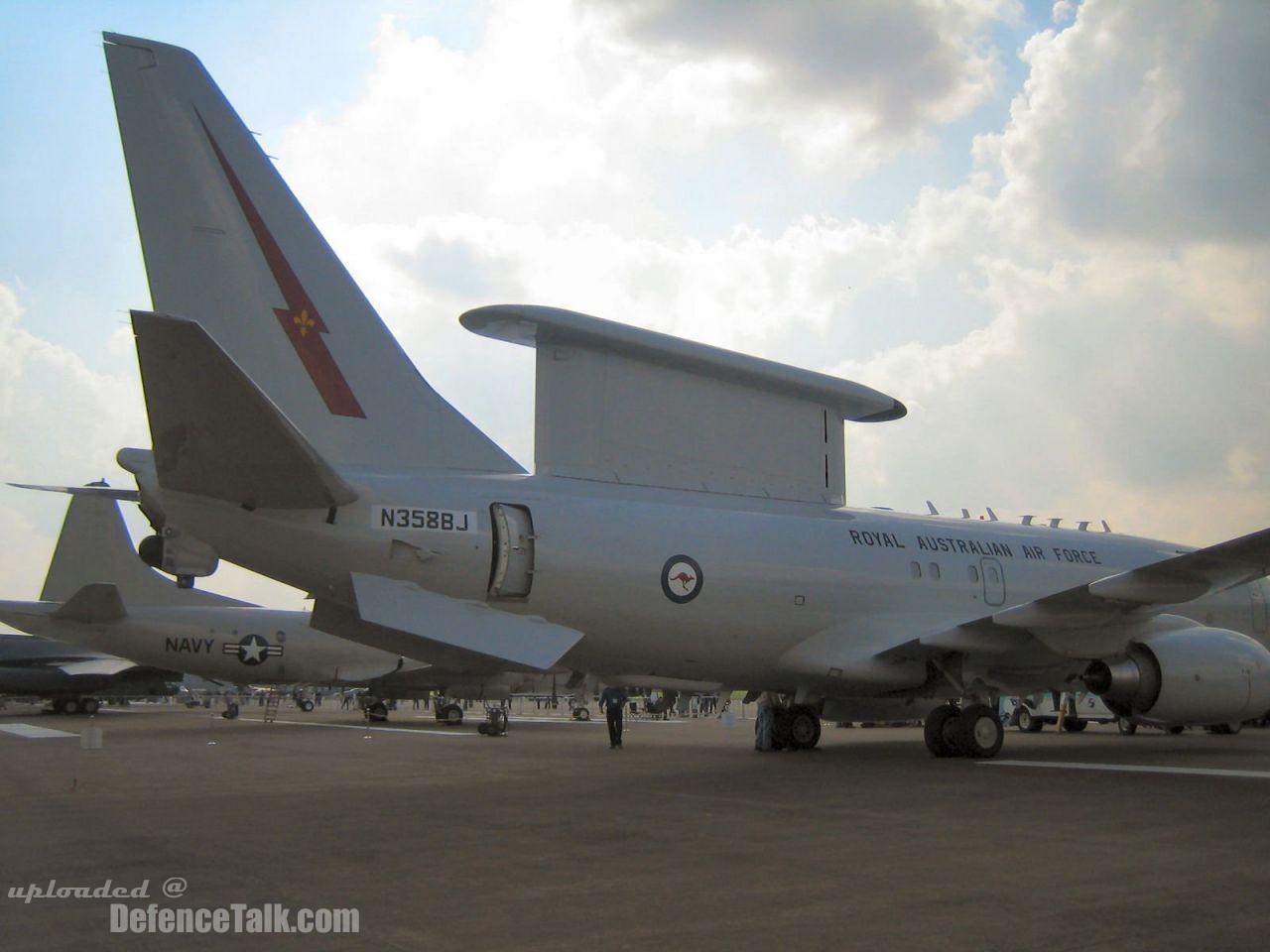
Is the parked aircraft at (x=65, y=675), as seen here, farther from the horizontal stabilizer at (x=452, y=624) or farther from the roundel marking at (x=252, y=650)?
the horizontal stabilizer at (x=452, y=624)

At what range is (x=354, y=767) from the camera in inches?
558

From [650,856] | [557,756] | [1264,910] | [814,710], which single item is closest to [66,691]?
[557,756]

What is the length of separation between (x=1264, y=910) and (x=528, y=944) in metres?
3.38

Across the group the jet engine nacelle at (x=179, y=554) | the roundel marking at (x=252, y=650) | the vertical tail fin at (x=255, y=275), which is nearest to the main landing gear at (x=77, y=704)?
the roundel marking at (x=252, y=650)

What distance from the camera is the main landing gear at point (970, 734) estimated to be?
45.0 feet

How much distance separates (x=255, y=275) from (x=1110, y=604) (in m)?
9.95

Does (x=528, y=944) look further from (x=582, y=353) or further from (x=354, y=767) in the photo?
(x=354, y=767)

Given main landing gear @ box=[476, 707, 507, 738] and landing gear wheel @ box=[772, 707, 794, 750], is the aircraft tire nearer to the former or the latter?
landing gear wheel @ box=[772, 707, 794, 750]

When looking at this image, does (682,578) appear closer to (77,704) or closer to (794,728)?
(794,728)

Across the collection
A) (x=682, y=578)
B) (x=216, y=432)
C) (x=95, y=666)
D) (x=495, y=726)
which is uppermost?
(x=216, y=432)

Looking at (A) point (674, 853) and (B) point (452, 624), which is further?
(B) point (452, 624)

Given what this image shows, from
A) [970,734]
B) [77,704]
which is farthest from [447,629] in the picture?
[77,704]

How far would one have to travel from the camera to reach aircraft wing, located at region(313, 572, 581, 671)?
10117 millimetres

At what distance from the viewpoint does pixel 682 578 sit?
12031mm
